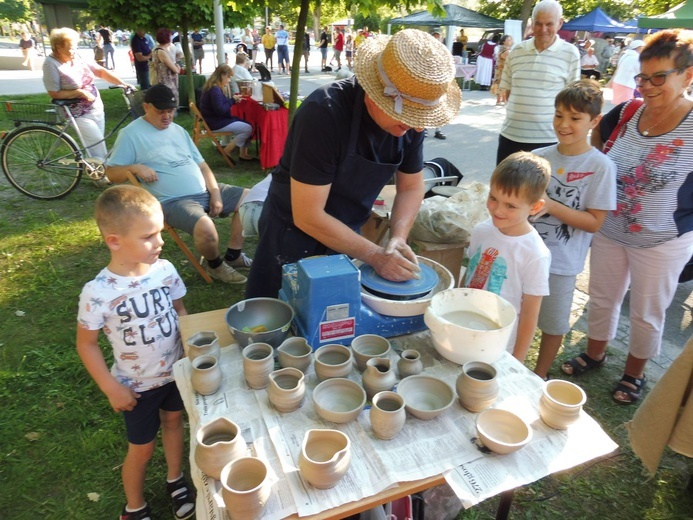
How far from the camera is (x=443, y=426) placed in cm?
131

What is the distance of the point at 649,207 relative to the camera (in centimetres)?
227

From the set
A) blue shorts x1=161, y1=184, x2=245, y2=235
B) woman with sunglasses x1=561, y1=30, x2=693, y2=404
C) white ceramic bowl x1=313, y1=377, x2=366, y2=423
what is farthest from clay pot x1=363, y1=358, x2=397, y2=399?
blue shorts x1=161, y1=184, x2=245, y2=235

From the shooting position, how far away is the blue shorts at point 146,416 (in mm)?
1723

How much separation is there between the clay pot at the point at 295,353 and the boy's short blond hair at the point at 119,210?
2.19 ft

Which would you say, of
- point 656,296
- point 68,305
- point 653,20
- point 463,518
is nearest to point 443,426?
point 463,518

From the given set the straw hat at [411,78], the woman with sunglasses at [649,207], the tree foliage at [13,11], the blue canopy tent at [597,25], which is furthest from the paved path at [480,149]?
the tree foliage at [13,11]

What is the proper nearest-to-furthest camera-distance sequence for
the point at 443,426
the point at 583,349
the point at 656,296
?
the point at 443,426
the point at 656,296
the point at 583,349

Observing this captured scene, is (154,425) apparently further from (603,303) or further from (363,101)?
(603,303)

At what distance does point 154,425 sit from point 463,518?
1.36m

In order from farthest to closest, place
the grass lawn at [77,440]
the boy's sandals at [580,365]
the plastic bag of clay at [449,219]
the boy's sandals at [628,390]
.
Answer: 1. the plastic bag of clay at [449,219]
2. the boy's sandals at [580,365]
3. the boy's sandals at [628,390]
4. the grass lawn at [77,440]

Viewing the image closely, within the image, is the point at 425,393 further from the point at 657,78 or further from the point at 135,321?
the point at 657,78

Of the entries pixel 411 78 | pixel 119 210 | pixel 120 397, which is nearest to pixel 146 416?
pixel 120 397

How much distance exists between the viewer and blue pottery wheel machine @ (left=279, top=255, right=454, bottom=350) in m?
1.48

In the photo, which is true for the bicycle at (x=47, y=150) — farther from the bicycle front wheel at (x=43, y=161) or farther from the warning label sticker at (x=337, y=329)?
the warning label sticker at (x=337, y=329)
